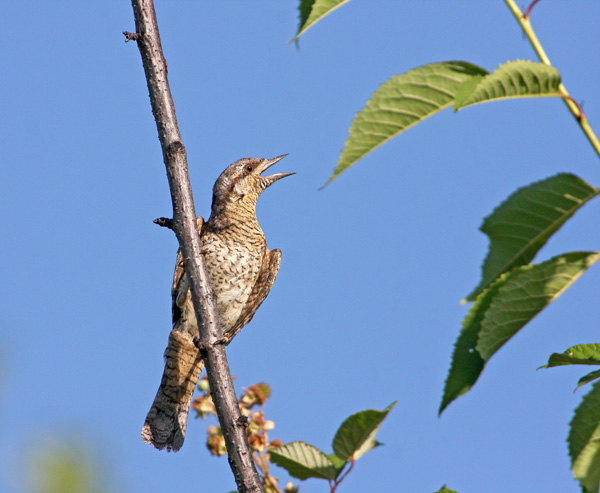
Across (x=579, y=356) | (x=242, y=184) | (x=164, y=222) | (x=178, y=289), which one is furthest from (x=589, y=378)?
(x=242, y=184)

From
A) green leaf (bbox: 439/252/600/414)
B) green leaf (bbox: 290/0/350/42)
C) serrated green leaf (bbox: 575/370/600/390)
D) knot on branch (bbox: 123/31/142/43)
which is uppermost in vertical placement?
knot on branch (bbox: 123/31/142/43)

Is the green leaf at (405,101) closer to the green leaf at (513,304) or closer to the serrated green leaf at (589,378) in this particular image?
the green leaf at (513,304)

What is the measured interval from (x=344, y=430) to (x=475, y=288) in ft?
3.03

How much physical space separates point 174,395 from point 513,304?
3865 millimetres

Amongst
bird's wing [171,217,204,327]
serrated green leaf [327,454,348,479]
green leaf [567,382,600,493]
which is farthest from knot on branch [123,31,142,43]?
green leaf [567,382,600,493]

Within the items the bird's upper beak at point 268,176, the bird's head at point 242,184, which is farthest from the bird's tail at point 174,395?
the bird's upper beak at point 268,176

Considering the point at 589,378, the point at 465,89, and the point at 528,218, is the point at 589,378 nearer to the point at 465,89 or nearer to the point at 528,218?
the point at 528,218

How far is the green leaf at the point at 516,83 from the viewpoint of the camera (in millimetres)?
1528

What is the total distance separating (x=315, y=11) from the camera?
181 centimetres

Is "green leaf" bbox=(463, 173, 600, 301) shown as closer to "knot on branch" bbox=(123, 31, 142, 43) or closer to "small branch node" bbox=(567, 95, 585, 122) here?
"small branch node" bbox=(567, 95, 585, 122)

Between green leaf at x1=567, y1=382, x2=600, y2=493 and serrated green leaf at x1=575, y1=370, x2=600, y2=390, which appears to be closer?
green leaf at x1=567, y1=382, x2=600, y2=493

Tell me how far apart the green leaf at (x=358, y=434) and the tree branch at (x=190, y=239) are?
1.43ft

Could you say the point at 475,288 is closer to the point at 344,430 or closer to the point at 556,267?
the point at 556,267

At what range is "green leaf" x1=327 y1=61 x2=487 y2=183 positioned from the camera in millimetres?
1623
